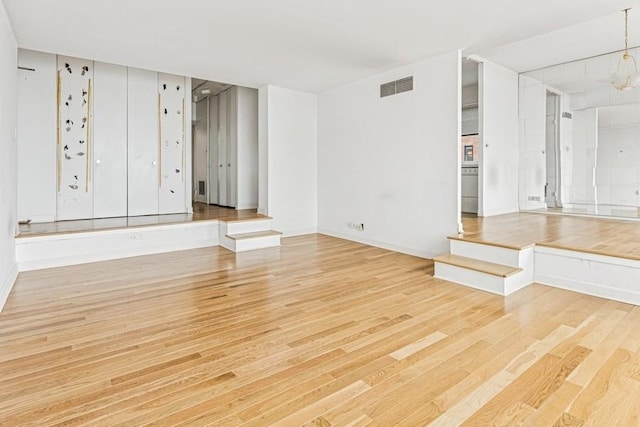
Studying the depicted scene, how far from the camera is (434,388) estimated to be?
179cm

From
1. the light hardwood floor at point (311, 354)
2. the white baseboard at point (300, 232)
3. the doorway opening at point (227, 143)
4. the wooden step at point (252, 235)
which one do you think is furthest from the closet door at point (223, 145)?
the light hardwood floor at point (311, 354)

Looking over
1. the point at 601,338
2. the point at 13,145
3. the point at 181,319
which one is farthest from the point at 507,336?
the point at 13,145

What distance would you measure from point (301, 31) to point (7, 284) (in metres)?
3.64

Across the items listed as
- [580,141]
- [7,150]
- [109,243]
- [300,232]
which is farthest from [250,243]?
[580,141]

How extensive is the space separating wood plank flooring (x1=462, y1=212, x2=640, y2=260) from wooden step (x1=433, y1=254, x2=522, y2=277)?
25 cm

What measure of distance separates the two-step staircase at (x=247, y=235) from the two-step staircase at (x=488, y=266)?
2.56 meters

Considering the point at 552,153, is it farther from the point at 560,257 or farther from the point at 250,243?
the point at 250,243

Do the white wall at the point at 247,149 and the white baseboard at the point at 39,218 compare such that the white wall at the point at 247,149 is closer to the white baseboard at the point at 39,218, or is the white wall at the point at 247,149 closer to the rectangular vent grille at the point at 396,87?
the white baseboard at the point at 39,218

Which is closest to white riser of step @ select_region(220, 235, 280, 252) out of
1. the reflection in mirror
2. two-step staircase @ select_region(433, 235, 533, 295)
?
two-step staircase @ select_region(433, 235, 533, 295)

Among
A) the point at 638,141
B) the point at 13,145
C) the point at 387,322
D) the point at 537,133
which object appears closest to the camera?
the point at 387,322

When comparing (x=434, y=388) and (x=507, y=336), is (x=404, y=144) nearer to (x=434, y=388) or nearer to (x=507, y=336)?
(x=507, y=336)

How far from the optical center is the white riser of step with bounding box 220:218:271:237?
5.41 m

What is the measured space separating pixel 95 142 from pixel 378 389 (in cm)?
577

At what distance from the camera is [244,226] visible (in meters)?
5.57
